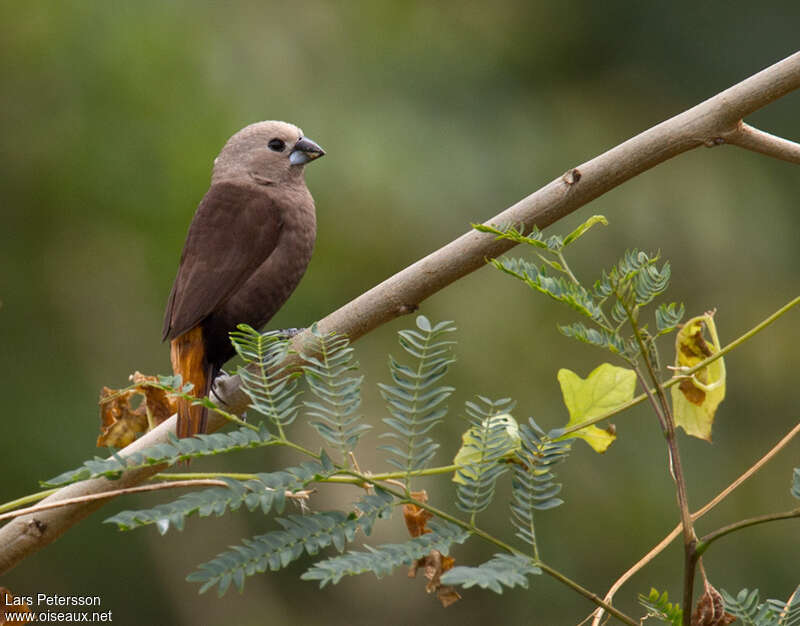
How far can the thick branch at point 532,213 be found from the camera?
1934mm

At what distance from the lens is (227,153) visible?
331 cm

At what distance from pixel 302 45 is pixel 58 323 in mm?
2325

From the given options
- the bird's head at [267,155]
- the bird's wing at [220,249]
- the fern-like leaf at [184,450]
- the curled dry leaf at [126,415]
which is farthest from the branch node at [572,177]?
the bird's head at [267,155]

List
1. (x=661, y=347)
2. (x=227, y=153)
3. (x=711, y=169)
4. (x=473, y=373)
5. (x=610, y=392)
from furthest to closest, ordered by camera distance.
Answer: (x=711, y=169), (x=473, y=373), (x=661, y=347), (x=227, y=153), (x=610, y=392)

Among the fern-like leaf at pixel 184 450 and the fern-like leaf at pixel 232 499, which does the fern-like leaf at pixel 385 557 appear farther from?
the fern-like leaf at pixel 184 450

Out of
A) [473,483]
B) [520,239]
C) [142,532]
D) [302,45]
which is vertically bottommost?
[142,532]

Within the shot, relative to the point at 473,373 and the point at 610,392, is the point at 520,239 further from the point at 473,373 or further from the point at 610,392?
the point at 473,373

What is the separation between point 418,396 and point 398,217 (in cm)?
442

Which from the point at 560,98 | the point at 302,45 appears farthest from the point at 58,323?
the point at 560,98

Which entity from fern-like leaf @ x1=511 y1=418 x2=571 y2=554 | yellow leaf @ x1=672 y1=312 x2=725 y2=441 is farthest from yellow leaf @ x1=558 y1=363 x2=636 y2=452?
fern-like leaf @ x1=511 y1=418 x2=571 y2=554

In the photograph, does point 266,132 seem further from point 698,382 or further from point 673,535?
point 673,535

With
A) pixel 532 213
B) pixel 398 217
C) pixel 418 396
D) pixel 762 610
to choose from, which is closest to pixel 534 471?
pixel 418 396

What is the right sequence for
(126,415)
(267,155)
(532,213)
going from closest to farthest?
(532,213), (126,415), (267,155)

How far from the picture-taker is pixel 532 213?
1.96 metres
